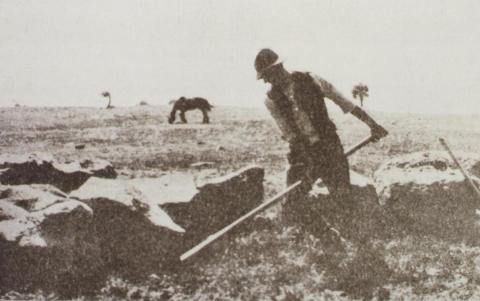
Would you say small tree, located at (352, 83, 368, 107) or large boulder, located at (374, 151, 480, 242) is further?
small tree, located at (352, 83, 368, 107)

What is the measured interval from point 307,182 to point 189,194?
5.34ft

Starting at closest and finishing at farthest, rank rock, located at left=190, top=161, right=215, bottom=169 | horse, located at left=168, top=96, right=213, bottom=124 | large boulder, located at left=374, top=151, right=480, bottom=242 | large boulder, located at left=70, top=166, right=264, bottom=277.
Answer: large boulder, located at left=70, top=166, right=264, bottom=277 → large boulder, located at left=374, top=151, right=480, bottom=242 → rock, located at left=190, top=161, right=215, bottom=169 → horse, located at left=168, top=96, right=213, bottom=124

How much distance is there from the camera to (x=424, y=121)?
24.0 metres

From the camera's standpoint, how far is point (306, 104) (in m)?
6.71

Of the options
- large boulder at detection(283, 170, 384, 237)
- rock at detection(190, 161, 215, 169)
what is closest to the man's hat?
large boulder at detection(283, 170, 384, 237)

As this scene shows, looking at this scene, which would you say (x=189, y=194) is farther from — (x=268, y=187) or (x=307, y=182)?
(x=268, y=187)

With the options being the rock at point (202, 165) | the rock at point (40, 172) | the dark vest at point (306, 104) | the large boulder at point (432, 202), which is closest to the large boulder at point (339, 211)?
the large boulder at point (432, 202)

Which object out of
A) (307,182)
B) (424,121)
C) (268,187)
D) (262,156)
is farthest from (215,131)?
(307,182)

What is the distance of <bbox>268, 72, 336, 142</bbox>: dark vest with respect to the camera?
667 cm

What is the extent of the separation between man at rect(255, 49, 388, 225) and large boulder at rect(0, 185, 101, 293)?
2.33m

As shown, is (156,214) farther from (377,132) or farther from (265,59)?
(377,132)

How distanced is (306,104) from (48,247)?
9.88 feet

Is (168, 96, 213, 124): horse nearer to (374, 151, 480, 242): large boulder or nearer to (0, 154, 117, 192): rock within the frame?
(0, 154, 117, 192): rock

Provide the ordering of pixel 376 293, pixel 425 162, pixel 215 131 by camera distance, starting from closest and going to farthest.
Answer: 1. pixel 376 293
2. pixel 425 162
3. pixel 215 131
